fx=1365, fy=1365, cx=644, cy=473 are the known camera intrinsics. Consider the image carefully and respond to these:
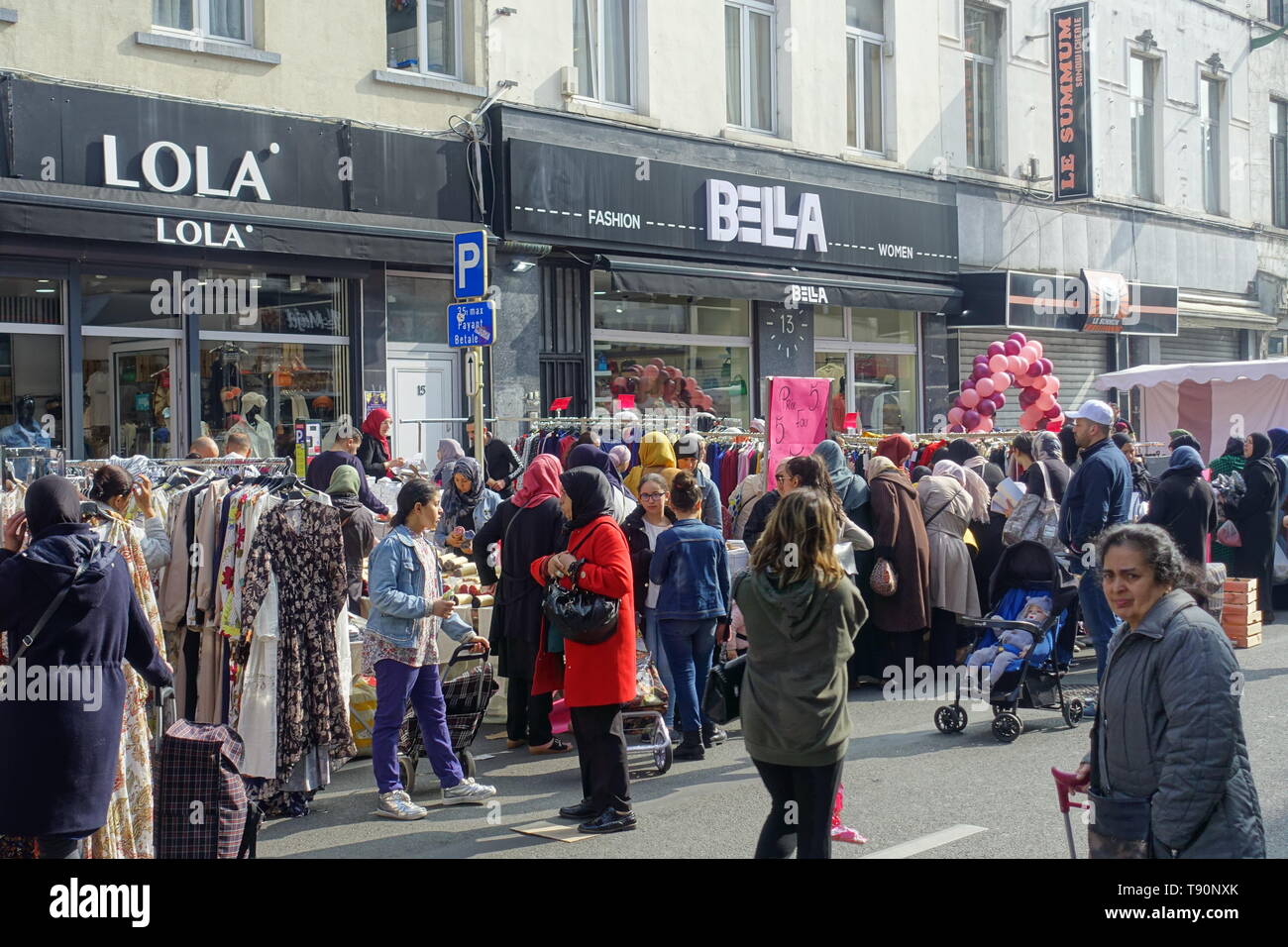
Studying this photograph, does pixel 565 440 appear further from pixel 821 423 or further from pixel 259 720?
pixel 259 720

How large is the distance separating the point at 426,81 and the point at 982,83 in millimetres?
10965

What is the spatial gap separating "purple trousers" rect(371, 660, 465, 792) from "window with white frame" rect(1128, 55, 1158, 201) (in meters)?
21.1

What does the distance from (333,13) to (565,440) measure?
520 cm

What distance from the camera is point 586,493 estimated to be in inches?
269

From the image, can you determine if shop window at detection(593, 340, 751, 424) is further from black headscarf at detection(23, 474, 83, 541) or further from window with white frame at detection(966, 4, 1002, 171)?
black headscarf at detection(23, 474, 83, 541)

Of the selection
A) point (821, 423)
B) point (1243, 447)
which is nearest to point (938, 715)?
point (821, 423)

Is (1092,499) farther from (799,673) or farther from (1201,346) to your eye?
(1201,346)

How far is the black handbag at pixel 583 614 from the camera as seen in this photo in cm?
669

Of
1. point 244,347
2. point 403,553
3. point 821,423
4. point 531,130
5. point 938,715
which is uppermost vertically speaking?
point 531,130

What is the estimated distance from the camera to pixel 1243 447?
44.5 feet

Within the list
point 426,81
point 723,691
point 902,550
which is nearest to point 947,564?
point 902,550

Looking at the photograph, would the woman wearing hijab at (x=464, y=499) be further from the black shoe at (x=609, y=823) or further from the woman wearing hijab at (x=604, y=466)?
the black shoe at (x=609, y=823)

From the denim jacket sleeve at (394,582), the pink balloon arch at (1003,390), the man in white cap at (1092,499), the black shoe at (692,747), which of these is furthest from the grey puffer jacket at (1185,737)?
the pink balloon arch at (1003,390)

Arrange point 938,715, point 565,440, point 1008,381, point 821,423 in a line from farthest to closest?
point 1008,381 → point 565,440 → point 821,423 → point 938,715
